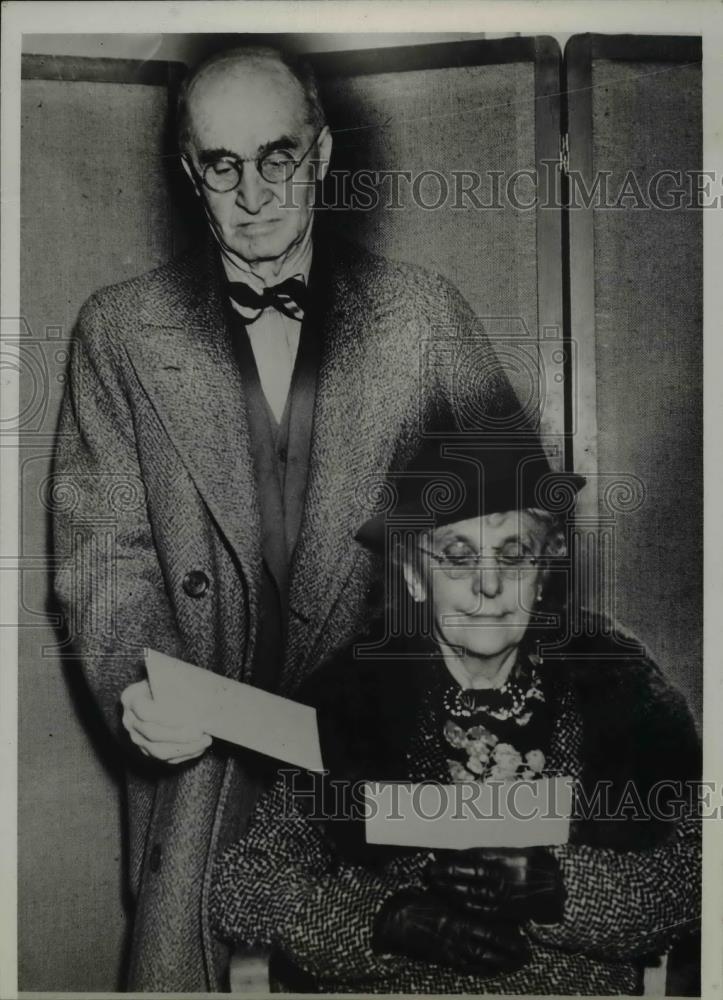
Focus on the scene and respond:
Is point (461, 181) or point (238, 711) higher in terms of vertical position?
point (461, 181)

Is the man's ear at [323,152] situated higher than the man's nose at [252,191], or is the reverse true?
the man's ear at [323,152]

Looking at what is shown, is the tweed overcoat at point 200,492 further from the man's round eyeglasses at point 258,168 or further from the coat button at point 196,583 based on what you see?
the man's round eyeglasses at point 258,168

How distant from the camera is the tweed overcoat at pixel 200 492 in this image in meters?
1.46

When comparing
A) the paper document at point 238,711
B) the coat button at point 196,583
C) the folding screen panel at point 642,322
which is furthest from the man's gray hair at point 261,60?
the paper document at point 238,711

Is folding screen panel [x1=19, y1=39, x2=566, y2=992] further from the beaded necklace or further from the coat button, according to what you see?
the beaded necklace

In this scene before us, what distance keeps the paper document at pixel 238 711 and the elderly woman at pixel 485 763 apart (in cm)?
3

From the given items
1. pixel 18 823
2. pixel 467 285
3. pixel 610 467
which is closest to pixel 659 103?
pixel 467 285

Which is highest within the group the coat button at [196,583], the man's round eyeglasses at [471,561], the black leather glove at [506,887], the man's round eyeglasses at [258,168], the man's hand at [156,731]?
the man's round eyeglasses at [258,168]

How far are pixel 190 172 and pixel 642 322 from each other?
0.80m

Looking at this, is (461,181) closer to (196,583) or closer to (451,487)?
(451,487)

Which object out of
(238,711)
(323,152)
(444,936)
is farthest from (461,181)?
(444,936)

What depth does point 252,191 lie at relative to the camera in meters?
1.48

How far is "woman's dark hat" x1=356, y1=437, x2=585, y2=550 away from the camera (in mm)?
1472

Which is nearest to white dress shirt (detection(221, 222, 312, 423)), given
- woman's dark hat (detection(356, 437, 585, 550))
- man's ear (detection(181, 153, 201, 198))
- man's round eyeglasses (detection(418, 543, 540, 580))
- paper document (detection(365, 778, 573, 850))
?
man's ear (detection(181, 153, 201, 198))
